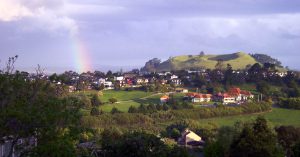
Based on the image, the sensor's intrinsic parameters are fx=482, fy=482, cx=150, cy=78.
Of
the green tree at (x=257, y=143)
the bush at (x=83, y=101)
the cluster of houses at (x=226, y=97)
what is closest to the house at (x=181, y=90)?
the cluster of houses at (x=226, y=97)

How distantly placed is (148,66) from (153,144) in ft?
325

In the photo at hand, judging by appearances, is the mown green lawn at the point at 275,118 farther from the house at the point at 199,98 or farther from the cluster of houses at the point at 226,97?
the house at the point at 199,98

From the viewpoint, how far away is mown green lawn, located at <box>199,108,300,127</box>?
30.5 meters

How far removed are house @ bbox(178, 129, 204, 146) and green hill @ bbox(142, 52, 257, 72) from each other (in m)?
69.9

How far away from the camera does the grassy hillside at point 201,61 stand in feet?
319

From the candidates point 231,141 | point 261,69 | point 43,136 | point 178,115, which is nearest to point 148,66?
point 261,69

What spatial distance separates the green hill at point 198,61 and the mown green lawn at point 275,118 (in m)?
58.1

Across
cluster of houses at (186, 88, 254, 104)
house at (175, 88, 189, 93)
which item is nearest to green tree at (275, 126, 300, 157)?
cluster of houses at (186, 88, 254, 104)

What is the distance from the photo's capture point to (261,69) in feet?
176

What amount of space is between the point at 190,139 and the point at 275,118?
11297mm

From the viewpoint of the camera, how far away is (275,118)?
107ft

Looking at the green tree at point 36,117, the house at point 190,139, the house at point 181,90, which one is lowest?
the house at point 190,139

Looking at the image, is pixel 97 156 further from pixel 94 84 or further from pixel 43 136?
pixel 94 84

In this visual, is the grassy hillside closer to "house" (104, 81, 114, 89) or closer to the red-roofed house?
"house" (104, 81, 114, 89)
